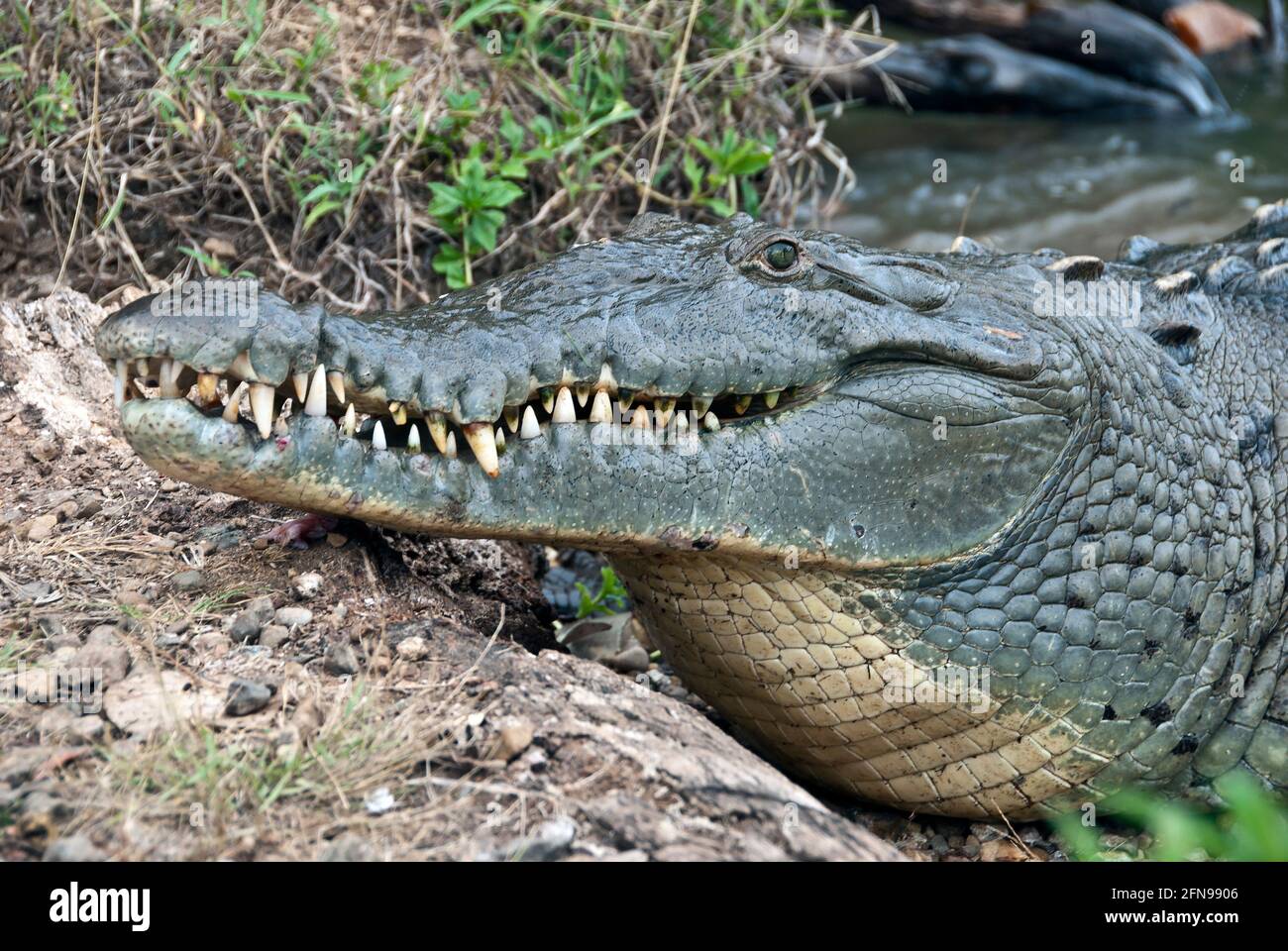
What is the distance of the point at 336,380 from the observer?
2.41 metres

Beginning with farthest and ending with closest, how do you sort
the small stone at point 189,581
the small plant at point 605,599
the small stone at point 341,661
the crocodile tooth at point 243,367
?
the small plant at point 605,599, the small stone at point 189,581, the small stone at point 341,661, the crocodile tooth at point 243,367

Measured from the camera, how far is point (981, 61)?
31.8 feet

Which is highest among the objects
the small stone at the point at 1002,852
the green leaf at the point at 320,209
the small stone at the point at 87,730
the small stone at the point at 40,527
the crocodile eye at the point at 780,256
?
the green leaf at the point at 320,209

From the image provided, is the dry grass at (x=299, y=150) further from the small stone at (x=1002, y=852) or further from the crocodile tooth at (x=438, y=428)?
the small stone at (x=1002, y=852)

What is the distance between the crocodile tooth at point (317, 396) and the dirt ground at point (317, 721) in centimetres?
57

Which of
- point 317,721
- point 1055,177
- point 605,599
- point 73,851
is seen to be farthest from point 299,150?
point 1055,177

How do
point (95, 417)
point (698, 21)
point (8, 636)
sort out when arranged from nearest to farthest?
point (8, 636) → point (95, 417) → point (698, 21)

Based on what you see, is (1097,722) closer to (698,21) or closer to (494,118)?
(494,118)

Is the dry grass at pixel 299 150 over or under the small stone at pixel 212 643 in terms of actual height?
over

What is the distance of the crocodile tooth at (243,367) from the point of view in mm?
2338

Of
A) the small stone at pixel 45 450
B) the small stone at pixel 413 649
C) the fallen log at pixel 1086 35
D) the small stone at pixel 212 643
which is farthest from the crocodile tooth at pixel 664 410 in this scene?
the fallen log at pixel 1086 35

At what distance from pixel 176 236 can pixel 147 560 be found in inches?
88.4

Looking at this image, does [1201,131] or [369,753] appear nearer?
[369,753]

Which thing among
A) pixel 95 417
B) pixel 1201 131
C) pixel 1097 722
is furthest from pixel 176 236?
pixel 1201 131
